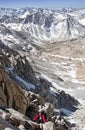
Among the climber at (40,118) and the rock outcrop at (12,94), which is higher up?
the rock outcrop at (12,94)

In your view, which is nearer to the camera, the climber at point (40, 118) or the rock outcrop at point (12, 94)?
the climber at point (40, 118)

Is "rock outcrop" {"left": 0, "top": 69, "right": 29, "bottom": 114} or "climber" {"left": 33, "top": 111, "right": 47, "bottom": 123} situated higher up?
"rock outcrop" {"left": 0, "top": 69, "right": 29, "bottom": 114}

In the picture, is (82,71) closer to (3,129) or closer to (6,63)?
(6,63)

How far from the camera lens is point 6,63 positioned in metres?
55.6

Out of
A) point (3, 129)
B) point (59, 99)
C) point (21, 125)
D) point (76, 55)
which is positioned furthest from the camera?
point (76, 55)

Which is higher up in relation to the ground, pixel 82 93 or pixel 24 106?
pixel 82 93

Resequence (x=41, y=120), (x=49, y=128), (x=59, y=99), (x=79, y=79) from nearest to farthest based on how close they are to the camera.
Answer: (x=49, y=128) < (x=41, y=120) < (x=59, y=99) < (x=79, y=79)

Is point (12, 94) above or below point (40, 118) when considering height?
above

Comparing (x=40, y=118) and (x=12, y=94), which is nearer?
(x=40, y=118)

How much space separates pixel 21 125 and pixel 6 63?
35.8 m

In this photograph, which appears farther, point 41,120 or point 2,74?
point 2,74

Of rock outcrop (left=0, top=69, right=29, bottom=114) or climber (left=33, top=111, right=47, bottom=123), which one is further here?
rock outcrop (left=0, top=69, right=29, bottom=114)

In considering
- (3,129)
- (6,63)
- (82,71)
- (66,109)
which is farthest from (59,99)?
(82,71)

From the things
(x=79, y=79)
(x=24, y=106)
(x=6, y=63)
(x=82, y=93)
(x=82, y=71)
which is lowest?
(x=24, y=106)
